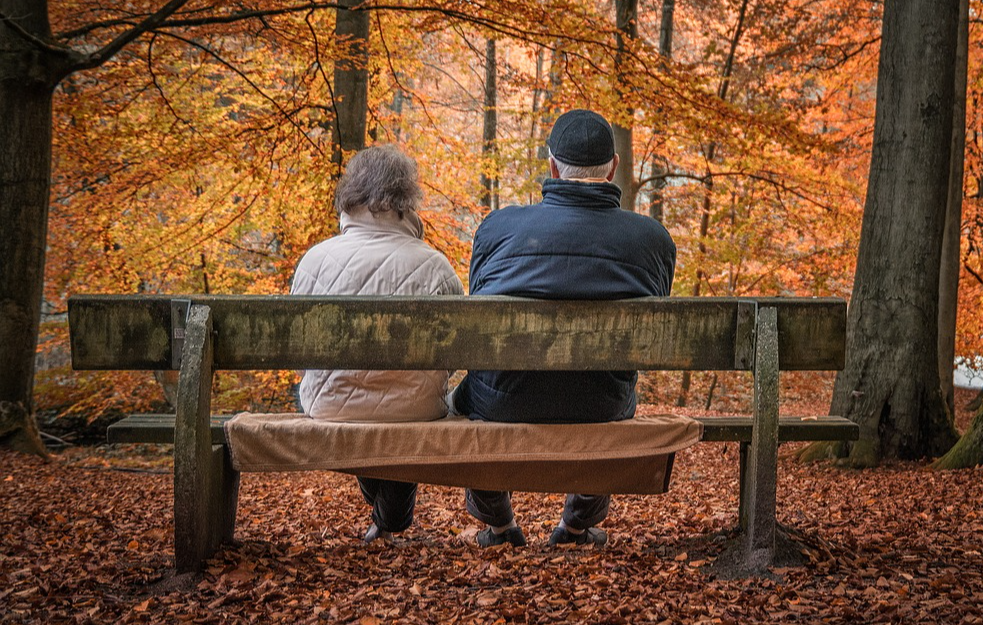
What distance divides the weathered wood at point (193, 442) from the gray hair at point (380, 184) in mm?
817

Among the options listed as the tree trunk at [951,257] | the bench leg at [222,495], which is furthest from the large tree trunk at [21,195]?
the tree trunk at [951,257]

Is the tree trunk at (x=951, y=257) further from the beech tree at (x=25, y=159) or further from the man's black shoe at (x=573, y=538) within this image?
the beech tree at (x=25, y=159)

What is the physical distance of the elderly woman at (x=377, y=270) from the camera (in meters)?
3.24

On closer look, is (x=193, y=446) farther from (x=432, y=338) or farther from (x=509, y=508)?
(x=509, y=508)

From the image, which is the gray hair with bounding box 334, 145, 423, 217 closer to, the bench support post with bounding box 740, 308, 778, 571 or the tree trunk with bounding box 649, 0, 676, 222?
the bench support post with bounding box 740, 308, 778, 571

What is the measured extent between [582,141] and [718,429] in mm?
1241

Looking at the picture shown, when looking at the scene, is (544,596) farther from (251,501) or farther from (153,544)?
(251,501)

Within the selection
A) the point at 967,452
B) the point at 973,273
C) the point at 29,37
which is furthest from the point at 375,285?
the point at 973,273

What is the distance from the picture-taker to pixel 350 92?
7.89m

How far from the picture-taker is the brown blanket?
3.07 meters

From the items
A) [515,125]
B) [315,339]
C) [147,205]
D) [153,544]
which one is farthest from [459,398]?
[515,125]

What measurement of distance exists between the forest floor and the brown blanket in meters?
0.35

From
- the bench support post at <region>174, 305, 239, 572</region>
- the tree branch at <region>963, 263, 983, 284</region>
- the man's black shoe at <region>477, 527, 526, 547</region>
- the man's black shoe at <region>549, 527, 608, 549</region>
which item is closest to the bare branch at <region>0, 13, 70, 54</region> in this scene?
the bench support post at <region>174, 305, 239, 572</region>

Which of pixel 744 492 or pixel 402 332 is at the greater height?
pixel 402 332
